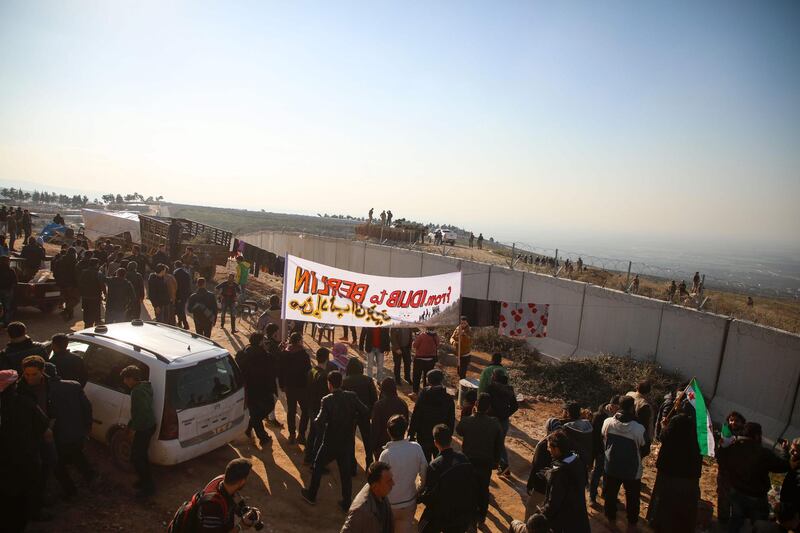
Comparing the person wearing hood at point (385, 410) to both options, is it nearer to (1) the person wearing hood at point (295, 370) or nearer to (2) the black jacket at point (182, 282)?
(1) the person wearing hood at point (295, 370)

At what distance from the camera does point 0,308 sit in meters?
11.8

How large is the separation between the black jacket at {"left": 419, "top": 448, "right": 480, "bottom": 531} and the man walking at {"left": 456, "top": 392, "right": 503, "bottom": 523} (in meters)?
1.08

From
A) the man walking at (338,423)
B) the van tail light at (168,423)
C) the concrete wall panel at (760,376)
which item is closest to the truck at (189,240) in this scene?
the van tail light at (168,423)

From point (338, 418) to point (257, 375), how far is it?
82.3 inches

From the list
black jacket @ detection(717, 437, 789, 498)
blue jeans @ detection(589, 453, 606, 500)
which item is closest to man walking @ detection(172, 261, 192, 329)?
blue jeans @ detection(589, 453, 606, 500)

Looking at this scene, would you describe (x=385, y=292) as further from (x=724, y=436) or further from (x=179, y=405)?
(x=724, y=436)

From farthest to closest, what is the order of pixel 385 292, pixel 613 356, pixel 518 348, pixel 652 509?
1. pixel 518 348
2. pixel 613 356
3. pixel 385 292
4. pixel 652 509

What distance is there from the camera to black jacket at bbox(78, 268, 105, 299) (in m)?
12.3

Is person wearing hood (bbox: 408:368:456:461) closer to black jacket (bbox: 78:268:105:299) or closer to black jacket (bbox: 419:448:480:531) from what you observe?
black jacket (bbox: 419:448:480:531)

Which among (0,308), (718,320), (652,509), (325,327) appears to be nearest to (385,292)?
(652,509)

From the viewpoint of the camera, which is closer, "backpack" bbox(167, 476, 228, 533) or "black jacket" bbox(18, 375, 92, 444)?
"backpack" bbox(167, 476, 228, 533)

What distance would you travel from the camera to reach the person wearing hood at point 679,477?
588 centimetres

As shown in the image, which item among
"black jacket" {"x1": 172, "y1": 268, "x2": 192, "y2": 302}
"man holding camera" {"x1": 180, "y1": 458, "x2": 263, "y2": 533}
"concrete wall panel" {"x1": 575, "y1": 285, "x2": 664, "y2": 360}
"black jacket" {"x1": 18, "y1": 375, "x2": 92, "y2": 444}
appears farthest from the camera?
"concrete wall panel" {"x1": 575, "y1": 285, "x2": 664, "y2": 360}

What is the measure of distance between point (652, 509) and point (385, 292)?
5.84 m
